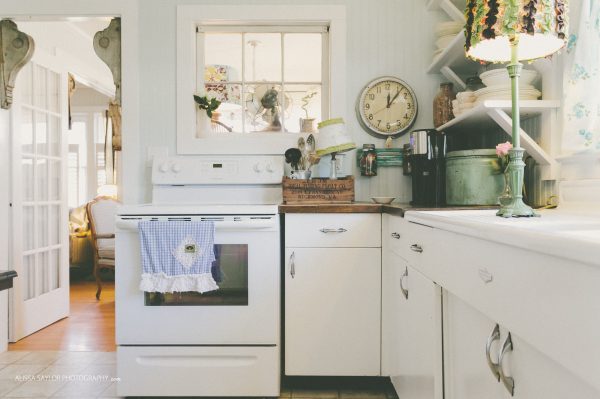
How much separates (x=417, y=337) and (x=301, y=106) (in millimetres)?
1618

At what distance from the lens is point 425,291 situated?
1.38m

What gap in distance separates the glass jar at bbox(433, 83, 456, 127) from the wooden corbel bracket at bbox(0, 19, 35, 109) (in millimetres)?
2500

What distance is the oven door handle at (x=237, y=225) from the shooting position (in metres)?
1.84

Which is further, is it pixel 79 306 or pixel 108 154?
pixel 108 154

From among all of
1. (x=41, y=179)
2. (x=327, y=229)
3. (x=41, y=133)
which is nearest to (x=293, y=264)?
(x=327, y=229)

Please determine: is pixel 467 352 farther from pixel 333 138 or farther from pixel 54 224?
pixel 54 224

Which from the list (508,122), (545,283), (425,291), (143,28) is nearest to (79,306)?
(143,28)

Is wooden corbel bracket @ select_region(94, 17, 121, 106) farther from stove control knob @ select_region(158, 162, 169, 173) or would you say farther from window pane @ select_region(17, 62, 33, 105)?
window pane @ select_region(17, 62, 33, 105)

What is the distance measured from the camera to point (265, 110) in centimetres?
263

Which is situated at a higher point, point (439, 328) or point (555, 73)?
point (555, 73)

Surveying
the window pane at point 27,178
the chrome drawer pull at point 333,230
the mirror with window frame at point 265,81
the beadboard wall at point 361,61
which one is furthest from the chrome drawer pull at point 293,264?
the window pane at point 27,178

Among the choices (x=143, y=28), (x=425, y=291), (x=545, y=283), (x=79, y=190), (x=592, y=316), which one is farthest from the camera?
(x=79, y=190)

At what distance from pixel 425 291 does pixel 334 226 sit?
648 millimetres

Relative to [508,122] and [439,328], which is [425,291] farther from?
[508,122]
